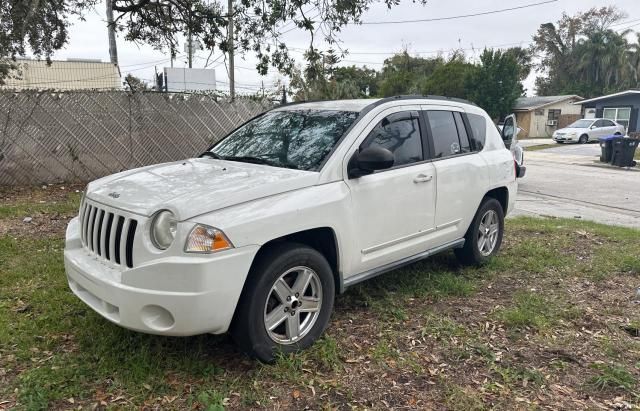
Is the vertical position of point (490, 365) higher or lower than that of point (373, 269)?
lower

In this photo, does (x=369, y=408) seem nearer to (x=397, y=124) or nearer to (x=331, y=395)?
(x=331, y=395)

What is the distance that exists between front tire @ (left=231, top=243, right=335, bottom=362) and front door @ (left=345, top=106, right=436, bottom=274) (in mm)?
429

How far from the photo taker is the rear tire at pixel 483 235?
Result: 16.9 ft

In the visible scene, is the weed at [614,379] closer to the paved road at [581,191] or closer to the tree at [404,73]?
the paved road at [581,191]

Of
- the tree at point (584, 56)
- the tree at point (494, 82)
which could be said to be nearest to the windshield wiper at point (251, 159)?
the tree at point (494, 82)

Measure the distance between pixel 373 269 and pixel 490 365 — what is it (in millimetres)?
1092

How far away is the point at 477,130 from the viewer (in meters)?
5.27

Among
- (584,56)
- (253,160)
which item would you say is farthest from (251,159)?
(584,56)

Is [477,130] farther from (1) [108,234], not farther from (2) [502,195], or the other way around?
(1) [108,234]

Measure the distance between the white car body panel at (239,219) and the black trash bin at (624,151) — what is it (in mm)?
17335

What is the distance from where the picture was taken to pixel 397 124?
428 centimetres

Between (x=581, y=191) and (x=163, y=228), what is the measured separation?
12727 millimetres

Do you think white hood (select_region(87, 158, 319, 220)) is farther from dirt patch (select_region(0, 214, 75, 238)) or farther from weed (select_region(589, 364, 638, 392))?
dirt patch (select_region(0, 214, 75, 238))

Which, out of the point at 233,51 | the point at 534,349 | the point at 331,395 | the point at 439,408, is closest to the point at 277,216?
the point at 331,395
